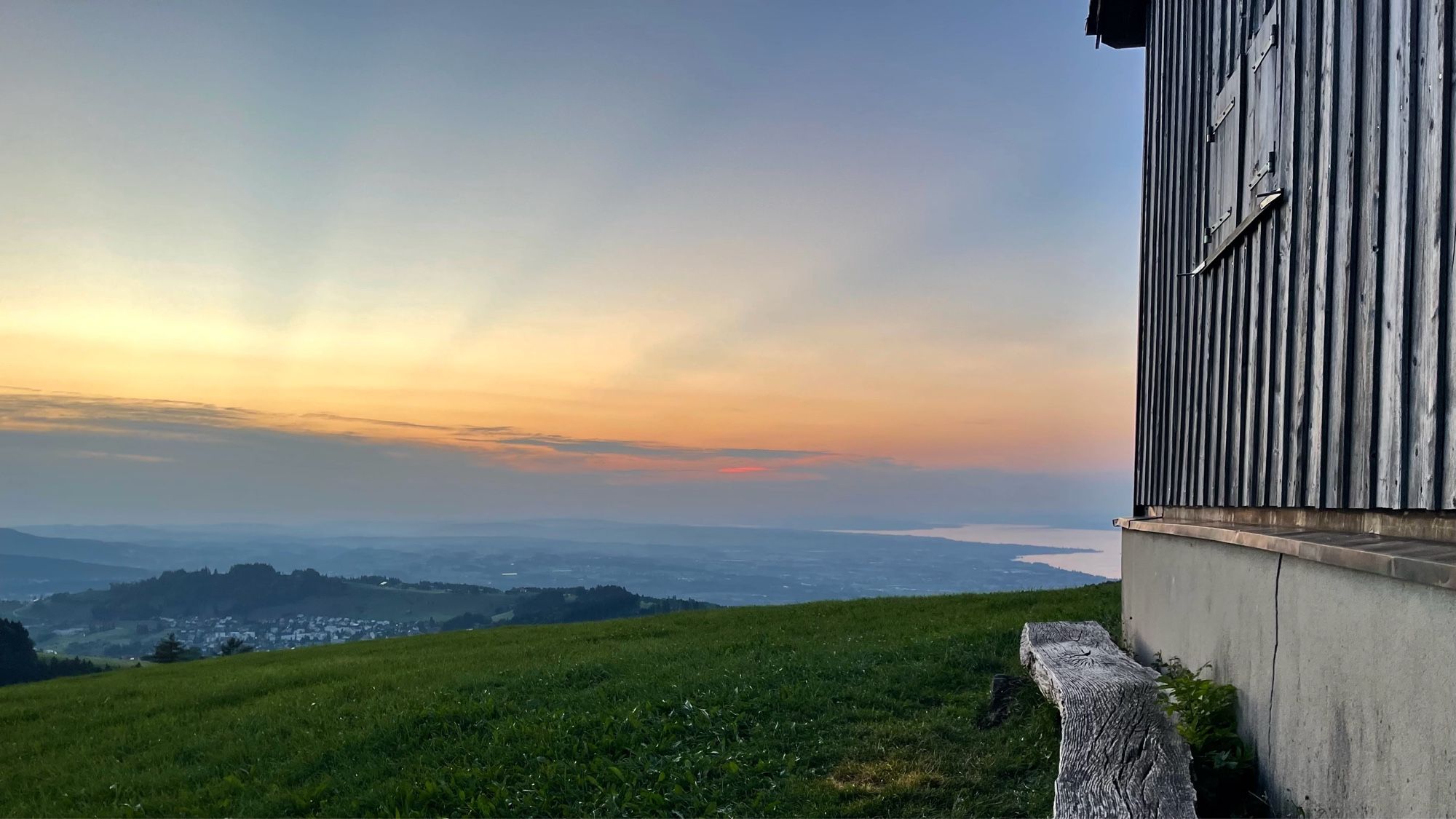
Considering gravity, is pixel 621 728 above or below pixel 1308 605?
below

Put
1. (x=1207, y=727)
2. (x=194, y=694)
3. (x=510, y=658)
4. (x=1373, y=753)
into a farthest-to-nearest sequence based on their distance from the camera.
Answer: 1. (x=510, y=658)
2. (x=194, y=694)
3. (x=1207, y=727)
4. (x=1373, y=753)

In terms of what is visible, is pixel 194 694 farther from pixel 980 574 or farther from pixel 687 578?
pixel 687 578

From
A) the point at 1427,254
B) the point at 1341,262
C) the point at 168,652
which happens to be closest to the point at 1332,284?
the point at 1341,262

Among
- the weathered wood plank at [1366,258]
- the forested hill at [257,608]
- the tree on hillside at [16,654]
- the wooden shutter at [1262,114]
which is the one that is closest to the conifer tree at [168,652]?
the tree on hillside at [16,654]

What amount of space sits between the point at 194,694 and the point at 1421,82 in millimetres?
15482

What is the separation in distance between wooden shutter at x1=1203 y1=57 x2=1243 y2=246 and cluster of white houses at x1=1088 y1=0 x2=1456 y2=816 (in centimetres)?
3

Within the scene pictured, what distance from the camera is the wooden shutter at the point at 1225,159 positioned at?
7.21m

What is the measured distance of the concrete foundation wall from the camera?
367cm

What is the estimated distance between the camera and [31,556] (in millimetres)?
193875

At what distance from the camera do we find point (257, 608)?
111 meters

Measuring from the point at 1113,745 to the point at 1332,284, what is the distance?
10.2ft

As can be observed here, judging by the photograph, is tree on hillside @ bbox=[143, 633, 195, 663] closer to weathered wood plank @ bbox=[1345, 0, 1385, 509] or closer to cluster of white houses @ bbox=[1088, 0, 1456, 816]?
cluster of white houses @ bbox=[1088, 0, 1456, 816]

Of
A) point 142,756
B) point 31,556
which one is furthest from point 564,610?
point 31,556

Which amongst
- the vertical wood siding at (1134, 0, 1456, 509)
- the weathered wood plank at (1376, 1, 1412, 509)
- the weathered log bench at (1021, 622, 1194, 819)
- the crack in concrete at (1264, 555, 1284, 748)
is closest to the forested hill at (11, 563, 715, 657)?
the weathered log bench at (1021, 622, 1194, 819)
